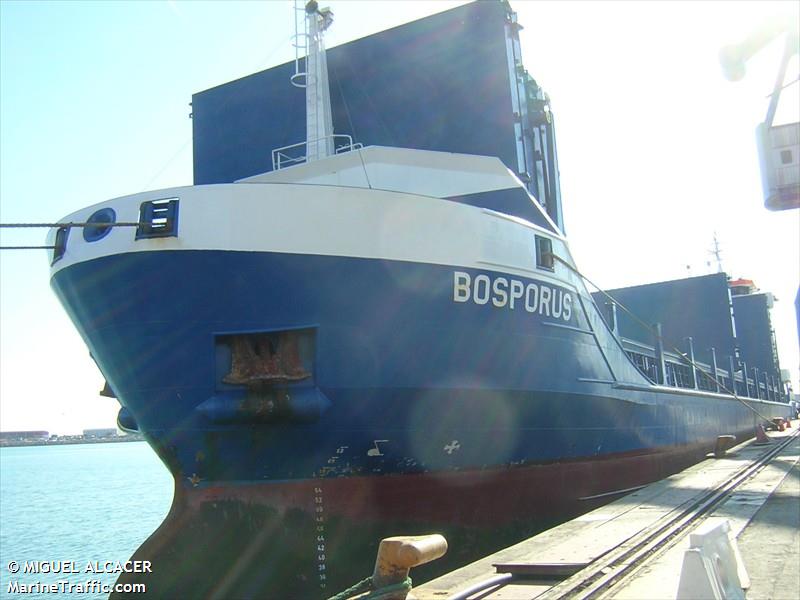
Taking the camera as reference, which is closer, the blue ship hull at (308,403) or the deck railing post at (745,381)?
the blue ship hull at (308,403)

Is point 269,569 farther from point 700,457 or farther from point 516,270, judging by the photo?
point 700,457

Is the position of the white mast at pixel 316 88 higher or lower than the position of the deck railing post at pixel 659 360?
higher

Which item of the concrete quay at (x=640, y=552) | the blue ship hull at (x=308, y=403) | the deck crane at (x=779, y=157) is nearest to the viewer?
the concrete quay at (x=640, y=552)

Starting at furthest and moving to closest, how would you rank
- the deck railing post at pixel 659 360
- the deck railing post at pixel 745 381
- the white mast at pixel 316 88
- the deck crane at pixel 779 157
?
the deck railing post at pixel 745 381 → the deck railing post at pixel 659 360 → the white mast at pixel 316 88 → the deck crane at pixel 779 157

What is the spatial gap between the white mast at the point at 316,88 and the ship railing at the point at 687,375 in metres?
6.45

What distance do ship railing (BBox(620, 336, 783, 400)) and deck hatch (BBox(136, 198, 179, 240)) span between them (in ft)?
27.4

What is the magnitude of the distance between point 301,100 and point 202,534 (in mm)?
8039

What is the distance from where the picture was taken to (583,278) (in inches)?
361

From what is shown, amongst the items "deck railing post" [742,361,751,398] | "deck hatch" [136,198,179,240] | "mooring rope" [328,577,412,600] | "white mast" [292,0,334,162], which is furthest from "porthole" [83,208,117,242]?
"deck railing post" [742,361,751,398]

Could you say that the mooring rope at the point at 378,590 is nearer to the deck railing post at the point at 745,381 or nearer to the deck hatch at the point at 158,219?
the deck hatch at the point at 158,219

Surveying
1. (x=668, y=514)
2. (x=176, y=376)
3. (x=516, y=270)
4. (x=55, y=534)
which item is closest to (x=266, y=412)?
(x=176, y=376)

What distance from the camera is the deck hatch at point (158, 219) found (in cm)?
638

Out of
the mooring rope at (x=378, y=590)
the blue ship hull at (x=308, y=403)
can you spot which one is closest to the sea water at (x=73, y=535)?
the blue ship hull at (x=308, y=403)

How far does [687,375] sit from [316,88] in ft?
42.7
